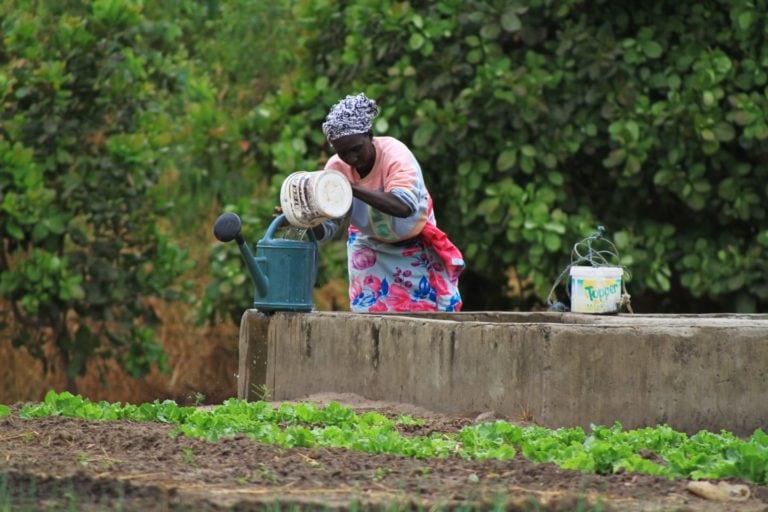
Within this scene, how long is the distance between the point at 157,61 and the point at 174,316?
2.30 m

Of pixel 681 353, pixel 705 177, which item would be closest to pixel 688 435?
pixel 681 353

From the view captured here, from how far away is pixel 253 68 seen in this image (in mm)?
12562

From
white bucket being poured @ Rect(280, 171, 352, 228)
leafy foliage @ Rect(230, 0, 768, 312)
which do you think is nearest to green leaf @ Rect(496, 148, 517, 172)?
leafy foliage @ Rect(230, 0, 768, 312)

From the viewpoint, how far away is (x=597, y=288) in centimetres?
761

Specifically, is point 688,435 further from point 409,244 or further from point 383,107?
point 383,107

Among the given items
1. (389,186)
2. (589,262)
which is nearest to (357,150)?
(389,186)

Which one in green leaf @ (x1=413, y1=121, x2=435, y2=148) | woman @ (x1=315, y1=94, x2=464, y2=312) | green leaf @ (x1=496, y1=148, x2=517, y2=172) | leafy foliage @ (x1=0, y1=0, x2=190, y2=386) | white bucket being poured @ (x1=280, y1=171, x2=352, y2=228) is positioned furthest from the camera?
leafy foliage @ (x1=0, y1=0, x2=190, y2=386)

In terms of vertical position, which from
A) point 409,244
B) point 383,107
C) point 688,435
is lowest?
point 688,435

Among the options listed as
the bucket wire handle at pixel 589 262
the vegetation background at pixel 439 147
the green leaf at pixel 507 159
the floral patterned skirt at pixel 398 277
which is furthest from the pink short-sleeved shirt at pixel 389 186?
the vegetation background at pixel 439 147

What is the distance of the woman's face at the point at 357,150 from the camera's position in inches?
287

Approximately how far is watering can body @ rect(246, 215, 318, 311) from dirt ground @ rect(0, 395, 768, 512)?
7.02ft

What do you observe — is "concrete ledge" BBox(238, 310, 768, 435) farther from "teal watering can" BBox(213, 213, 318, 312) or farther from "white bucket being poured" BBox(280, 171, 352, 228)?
"teal watering can" BBox(213, 213, 318, 312)

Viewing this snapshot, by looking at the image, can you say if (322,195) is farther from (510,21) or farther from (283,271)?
(510,21)

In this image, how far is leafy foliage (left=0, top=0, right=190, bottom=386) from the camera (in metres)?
9.85
